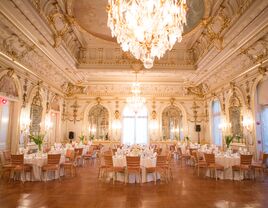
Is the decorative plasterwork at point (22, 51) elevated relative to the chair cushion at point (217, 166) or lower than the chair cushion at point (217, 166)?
elevated

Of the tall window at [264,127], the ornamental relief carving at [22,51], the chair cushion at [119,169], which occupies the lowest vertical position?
the chair cushion at [119,169]

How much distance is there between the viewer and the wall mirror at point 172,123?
554 inches

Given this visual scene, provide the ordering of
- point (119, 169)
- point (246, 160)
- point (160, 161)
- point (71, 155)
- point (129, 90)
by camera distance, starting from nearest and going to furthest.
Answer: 1. point (119, 169)
2. point (160, 161)
3. point (246, 160)
4. point (71, 155)
5. point (129, 90)

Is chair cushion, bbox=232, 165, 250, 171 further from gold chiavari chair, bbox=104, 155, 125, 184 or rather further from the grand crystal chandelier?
the grand crystal chandelier

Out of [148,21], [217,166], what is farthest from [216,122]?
[148,21]

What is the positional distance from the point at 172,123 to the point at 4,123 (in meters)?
9.95

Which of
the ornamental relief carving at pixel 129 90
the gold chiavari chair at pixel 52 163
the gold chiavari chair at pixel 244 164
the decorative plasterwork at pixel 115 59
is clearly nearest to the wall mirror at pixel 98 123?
the ornamental relief carving at pixel 129 90

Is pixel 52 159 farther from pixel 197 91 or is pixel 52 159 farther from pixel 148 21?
pixel 197 91


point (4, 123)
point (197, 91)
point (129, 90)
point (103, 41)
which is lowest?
point (4, 123)

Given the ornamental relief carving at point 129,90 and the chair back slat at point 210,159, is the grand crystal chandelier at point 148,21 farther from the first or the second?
the ornamental relief carving at point 129,90

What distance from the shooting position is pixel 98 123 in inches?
554

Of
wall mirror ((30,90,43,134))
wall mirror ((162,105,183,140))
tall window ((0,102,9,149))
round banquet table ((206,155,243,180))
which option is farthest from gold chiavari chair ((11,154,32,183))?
wall mirror ((162,105,183,140))

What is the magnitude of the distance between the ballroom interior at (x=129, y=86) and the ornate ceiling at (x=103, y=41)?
44 mm

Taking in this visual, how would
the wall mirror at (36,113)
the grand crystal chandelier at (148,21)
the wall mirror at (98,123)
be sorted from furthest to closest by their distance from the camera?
the wall mirror at (98,123) → the wall mirror at (36,113) → the grand crystal chandelier at (148,21)
